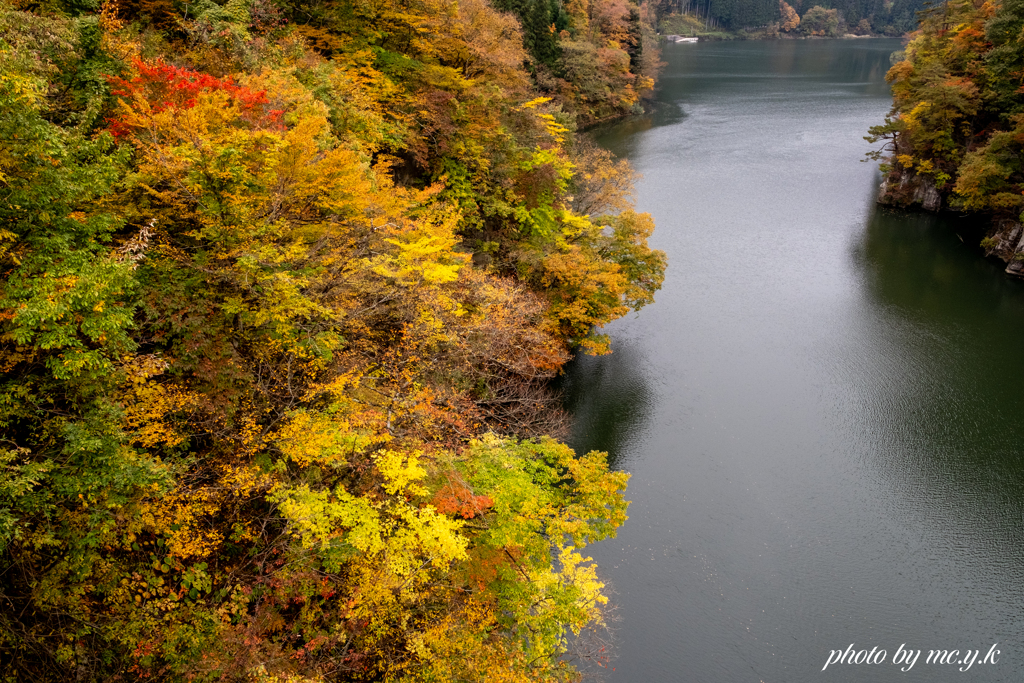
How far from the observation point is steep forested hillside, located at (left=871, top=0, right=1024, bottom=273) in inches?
1135

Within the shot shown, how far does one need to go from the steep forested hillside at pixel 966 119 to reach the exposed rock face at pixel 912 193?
0.05 meters

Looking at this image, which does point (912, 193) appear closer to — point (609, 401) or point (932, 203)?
point (932, 203)

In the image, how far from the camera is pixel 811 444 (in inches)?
715

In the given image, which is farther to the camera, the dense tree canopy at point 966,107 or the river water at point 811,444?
the dense tree canopy at point 966,107

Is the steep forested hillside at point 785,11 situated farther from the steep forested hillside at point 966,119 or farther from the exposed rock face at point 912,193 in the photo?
the exposed rock face at point 912,193

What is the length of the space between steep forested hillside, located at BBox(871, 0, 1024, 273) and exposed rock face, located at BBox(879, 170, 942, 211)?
5cm

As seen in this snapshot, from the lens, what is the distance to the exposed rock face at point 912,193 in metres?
35.0

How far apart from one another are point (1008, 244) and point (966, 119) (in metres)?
8.48

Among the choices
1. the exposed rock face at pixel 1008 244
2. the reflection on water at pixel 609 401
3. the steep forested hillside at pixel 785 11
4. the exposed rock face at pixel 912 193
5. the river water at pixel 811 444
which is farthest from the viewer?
the steep forested hillside at pixel 785 11

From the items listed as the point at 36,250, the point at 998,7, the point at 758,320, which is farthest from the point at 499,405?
the point at 998,7

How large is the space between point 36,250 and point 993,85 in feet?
130

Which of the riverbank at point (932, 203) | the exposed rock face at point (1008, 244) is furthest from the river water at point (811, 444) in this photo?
the riverbank at point (932, 203)

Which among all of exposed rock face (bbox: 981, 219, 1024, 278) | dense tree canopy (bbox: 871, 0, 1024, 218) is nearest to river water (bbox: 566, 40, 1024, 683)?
exposed rock face (bbox: 981, 219, 1024, 278)

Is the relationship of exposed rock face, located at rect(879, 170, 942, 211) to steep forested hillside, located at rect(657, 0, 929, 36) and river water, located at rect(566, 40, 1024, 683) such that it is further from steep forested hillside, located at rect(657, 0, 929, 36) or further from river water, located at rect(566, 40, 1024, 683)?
steep forested hillside, located at rect(657, 0, 929, 36)
